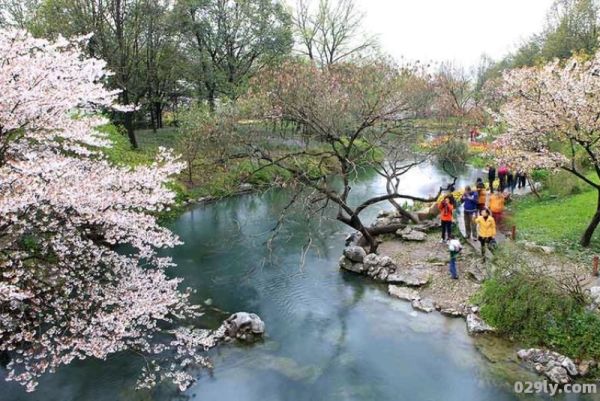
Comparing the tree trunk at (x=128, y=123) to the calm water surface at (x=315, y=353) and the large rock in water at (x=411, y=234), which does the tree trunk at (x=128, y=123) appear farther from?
the large rock in water at (x=411, y=234)

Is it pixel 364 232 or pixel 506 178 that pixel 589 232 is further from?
pixel 506 178

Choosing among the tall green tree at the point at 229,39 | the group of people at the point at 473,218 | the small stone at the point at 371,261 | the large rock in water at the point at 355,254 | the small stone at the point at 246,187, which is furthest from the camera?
the tall green tree at the point at 229,39

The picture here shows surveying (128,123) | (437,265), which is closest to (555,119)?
(437,265)

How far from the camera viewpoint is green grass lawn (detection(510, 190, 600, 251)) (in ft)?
42.0

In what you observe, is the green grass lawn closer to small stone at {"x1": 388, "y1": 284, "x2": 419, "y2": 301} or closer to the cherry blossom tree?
the cherry blossom tree

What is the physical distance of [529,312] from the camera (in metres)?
9.09

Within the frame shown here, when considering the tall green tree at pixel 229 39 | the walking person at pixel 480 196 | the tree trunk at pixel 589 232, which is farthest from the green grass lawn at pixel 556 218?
the tall green tree at pixel 229 39

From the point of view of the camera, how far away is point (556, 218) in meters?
14.7

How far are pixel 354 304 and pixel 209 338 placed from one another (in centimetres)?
375

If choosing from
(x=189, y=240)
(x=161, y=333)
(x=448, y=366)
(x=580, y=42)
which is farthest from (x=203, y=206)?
(x=580, y=42)

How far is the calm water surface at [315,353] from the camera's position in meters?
8.09

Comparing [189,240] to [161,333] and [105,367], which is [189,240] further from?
[105,367]

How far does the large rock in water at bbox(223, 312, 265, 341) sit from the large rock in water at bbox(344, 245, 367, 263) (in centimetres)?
400

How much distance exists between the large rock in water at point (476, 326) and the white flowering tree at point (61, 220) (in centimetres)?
566
